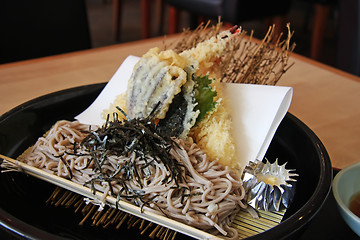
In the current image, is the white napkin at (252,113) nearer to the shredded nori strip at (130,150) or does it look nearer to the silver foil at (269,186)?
the silver foil at (269,186)

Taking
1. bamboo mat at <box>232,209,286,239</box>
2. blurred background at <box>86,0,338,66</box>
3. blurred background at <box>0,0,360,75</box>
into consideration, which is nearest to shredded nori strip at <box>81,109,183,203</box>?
bamboo mat at <box>232,209,286,239</box>

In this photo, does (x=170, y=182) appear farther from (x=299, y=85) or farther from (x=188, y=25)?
(x=188, y=25)

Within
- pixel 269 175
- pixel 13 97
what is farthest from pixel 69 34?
pixel 269 175

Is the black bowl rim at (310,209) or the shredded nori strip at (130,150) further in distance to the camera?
the shredded nori strip at (130,150)

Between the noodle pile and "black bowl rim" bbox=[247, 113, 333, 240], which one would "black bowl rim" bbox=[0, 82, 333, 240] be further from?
the noodle pile

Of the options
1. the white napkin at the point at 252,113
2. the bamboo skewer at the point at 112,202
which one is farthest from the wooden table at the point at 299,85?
the bamboo skewer at the point at 112,202

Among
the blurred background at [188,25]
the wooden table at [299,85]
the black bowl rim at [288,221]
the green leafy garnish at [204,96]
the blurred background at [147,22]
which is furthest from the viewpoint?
the blurred background at [188,25]

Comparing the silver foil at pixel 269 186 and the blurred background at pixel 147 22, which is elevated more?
the silver foil at pixel 269 186
